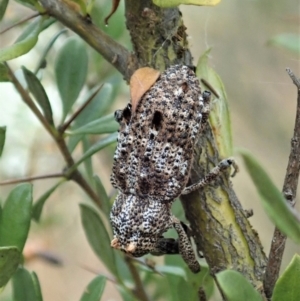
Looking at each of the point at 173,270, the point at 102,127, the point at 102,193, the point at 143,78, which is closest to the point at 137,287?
the point at 173,270

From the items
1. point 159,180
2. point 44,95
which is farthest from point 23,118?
point 159,180

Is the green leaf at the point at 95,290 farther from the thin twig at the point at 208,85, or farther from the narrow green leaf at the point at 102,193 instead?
the thin twig at the point at 208,85

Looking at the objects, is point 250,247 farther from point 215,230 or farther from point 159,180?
point 159,180

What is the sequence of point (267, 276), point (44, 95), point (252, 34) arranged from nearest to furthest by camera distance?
point (267, 276) → point (44, 95) → point (252, 34)

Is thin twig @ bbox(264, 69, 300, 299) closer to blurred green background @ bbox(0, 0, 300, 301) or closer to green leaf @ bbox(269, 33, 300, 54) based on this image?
green leaf @ bbox(269, 33, 300, 54)

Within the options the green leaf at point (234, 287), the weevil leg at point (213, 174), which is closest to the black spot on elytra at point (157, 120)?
the weevil leg at point (213, 174)

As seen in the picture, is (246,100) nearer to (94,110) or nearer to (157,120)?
(94,110)
